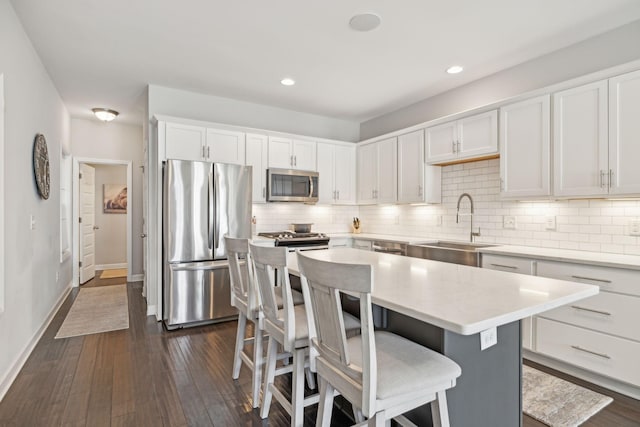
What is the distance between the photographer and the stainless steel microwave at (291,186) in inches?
178

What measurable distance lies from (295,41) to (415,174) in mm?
2191

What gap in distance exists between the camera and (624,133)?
2561 millimetres

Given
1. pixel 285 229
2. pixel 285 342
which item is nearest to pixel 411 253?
pixel 285 229

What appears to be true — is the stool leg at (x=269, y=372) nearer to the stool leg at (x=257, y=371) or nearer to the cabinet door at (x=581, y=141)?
the stool leg at (x=257, y=371)

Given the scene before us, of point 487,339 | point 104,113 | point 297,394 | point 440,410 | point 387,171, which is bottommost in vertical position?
point 297,394

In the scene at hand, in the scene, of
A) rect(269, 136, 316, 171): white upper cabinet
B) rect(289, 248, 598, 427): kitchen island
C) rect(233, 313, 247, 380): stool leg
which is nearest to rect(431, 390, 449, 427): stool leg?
rect(289, 248, 598, 427): kitchen island

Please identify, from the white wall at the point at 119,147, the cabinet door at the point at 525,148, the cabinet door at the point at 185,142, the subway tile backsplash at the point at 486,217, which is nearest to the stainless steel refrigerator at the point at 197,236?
the cabinet door at the point at 185,142

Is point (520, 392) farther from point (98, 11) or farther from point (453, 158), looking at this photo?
point (98, 11)

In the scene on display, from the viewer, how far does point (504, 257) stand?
308 cm

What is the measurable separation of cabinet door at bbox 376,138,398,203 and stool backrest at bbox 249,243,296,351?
3022 millimetres

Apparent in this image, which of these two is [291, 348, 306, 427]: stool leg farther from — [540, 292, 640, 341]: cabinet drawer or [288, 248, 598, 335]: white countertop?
[540, 292, 640, 341]: cabinet drawer

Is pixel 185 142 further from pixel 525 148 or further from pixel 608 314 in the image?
pixel 608 314

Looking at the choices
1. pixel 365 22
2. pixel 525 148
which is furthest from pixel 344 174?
pixel 365 22

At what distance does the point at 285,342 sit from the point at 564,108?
2.96 m
